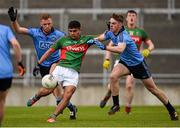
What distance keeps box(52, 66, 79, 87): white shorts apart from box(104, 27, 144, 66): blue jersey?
1.56 meters

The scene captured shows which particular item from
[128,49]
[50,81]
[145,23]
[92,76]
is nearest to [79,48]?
[50,81]

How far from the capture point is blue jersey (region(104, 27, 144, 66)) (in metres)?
20.3

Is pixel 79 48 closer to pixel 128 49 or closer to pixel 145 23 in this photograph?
pixel 128 49

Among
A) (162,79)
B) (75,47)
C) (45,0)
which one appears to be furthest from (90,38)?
(45,0)

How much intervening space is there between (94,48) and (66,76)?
37.5ft

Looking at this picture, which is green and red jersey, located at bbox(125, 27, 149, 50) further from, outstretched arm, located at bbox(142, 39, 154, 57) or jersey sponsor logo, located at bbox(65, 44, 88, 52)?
jersey sponsor logo, located at bbox(65, 44, 88, 52)

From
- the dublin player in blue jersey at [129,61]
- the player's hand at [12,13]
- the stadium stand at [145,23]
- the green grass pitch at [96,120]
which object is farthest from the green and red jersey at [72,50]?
the stadium stand at [145,23]

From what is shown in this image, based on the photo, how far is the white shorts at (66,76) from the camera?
1895cm

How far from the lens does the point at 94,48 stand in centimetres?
3039

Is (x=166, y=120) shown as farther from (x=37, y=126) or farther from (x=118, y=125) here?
(x=37, y=126)

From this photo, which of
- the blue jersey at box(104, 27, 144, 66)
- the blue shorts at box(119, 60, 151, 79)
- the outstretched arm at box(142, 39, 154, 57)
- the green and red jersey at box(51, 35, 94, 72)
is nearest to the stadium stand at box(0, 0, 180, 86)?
the outstretched arm at box(142, 39, 154, 57)

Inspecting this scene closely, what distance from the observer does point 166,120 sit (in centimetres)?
1980

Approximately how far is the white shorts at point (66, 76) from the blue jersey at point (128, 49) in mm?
1561

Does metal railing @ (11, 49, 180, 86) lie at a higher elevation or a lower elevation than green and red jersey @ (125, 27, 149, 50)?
lower
